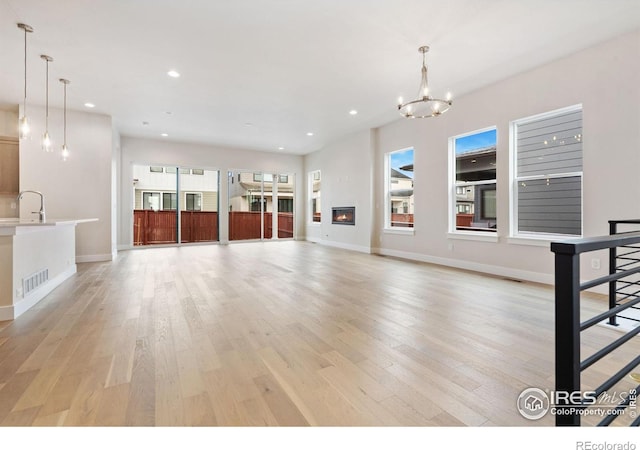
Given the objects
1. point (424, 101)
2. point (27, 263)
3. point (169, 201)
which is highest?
point (424, 101)

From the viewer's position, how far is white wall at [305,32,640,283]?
3494mm

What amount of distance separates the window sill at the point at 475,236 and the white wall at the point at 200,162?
6122 millimetres

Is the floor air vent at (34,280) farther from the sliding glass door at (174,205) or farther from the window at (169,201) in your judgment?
the window at (169,201)

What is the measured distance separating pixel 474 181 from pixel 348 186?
3.59 metres

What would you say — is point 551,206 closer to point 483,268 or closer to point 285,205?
point 483,268

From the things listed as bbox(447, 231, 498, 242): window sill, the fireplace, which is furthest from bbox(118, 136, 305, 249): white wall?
bbox(447, 231, 498, 242): window sill

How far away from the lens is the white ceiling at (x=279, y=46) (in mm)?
3014

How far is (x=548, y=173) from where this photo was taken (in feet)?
14.2

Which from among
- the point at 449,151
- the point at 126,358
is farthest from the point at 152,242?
Result: the point at 449,151

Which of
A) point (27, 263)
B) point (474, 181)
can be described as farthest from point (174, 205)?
point (474, 181)
